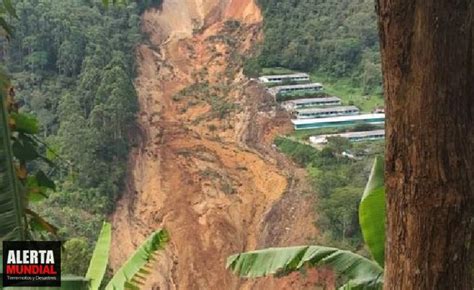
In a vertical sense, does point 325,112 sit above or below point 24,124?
above

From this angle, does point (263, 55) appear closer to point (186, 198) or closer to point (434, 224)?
point (186, 198)

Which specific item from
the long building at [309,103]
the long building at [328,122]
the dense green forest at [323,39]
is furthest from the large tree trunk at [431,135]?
the dense green forest at [323,39]

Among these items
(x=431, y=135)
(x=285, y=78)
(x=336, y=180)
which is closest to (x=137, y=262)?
(x=431, y=135)

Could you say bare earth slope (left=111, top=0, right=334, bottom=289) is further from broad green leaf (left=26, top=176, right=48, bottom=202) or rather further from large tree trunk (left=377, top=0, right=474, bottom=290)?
large tree trunk (left=377, top=0, right=474, bottom=290)

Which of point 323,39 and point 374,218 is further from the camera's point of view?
point 323,39

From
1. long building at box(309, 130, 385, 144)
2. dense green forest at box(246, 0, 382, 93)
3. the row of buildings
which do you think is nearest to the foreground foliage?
long building at box(309, 130, 385, 144)
